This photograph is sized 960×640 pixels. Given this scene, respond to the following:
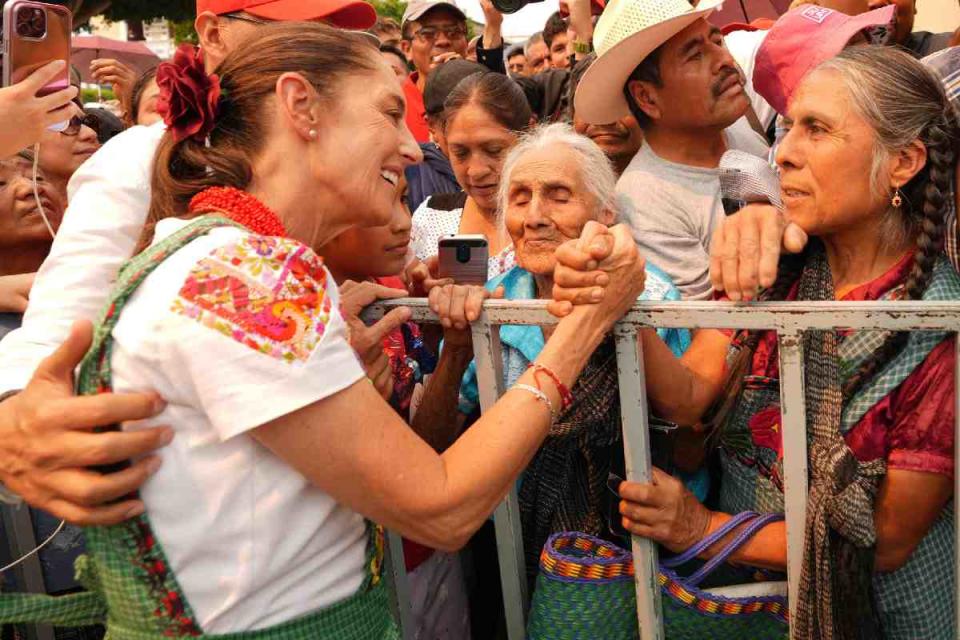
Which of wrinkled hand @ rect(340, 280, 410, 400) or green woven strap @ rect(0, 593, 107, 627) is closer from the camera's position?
green woven strap @ rect(0, 593, 107, 627)

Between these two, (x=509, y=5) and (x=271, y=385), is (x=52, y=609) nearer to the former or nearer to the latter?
(x=271, y=385)

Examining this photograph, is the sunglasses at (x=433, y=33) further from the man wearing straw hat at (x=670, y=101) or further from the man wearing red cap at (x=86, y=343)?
the man wearing red cap at (x=86, y=343)

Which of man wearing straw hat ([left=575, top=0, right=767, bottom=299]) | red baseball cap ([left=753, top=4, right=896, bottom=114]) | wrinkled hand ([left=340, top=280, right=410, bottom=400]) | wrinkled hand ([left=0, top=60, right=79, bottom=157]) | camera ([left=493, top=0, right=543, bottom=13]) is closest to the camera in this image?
wrinkled hand ([left=340, top=280, right=410, bottom=400])

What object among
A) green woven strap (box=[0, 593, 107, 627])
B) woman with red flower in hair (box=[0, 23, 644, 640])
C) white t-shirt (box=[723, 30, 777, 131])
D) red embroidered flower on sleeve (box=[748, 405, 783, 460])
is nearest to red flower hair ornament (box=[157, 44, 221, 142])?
woman with red flower in hair (box=[0, 23, 644, 640])

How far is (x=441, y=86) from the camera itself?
411 cm

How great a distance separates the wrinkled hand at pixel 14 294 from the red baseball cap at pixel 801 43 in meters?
2.25

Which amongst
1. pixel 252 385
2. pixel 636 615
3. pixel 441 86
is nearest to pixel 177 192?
pixel 252 385

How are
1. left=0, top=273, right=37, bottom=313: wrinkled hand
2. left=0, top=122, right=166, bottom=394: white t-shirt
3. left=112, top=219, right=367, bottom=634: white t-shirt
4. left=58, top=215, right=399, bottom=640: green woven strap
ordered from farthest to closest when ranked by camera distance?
left=0, top=273, right=37, bottom=313: wrinkled hand
left=0, top=122, right=166, bottom=394: white t-shirt
left=58, top=215, right=399, bottom=640: green woven strap
left=112, top=219, right=367, bottom=634: white t-shirt

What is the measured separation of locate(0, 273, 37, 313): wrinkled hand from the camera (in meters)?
2.43

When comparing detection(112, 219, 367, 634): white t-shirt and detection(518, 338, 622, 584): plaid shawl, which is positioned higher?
detection(112, 219, 367, 634): white t-shirt

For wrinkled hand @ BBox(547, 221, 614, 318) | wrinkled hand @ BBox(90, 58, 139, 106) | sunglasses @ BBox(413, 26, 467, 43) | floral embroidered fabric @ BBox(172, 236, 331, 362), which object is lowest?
wrinkled hand @ BBox(547, 221, 614, 318)

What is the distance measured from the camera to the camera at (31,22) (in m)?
2.37

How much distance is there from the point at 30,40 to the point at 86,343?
4.55ft

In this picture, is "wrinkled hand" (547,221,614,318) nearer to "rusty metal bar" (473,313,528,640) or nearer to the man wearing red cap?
"rusty metal bar" (473,313,528,640)
